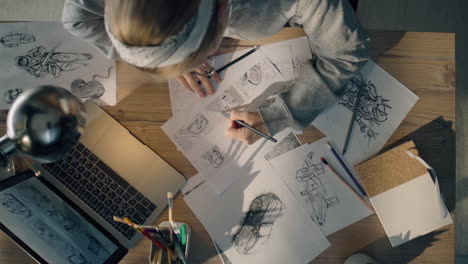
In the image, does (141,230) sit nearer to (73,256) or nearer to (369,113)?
(73,256)

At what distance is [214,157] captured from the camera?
0.85 metres

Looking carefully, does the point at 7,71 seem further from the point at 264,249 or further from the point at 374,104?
the point at 374,104

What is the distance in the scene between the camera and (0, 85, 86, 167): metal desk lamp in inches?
22.1

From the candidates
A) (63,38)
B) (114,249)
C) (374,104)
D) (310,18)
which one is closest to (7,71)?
(63,38)

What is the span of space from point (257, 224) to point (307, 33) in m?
0.46

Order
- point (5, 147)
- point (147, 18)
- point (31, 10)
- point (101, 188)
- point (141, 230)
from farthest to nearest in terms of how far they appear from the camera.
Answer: point (31, 10) < point (101, 188) < point (141, 230) < point (5, 147) < point (147, 18)

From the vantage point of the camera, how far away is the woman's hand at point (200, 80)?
2.72 feet

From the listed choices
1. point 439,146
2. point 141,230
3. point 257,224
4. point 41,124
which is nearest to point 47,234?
point 141,230

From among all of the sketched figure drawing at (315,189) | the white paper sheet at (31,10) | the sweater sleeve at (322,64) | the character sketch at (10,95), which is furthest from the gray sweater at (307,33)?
the white paper sheet at (31,10)

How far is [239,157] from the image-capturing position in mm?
847

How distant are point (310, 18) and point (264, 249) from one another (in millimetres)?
534

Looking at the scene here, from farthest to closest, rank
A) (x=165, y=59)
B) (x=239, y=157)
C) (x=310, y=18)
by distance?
(x=239, y=157)
(x=310, y=18)
(x=165, y=59)

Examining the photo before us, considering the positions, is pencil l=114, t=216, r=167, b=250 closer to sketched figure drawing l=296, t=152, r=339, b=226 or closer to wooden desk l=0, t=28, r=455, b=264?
wooden desk l=0, t=28, r=455, b=264

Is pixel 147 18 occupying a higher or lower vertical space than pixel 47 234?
higher
